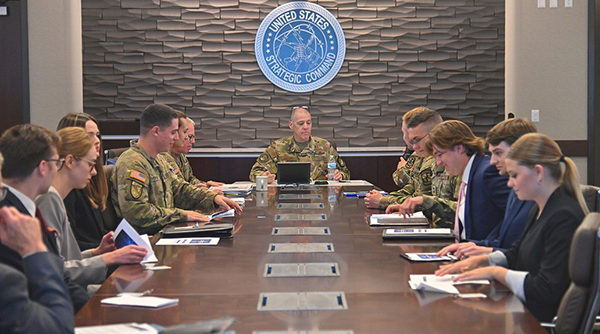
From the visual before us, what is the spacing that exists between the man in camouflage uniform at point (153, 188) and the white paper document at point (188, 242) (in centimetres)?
67

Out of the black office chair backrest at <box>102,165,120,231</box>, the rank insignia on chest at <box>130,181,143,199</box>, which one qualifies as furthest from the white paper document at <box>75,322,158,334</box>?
the black office chair backrest at <box>102,165,120,231</box>

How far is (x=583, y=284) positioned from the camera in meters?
2.17

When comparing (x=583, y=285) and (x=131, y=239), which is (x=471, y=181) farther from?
(x=131, y=239)

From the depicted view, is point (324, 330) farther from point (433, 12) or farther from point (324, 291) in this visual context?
point (433, 12)

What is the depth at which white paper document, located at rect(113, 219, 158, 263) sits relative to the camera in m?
2.72

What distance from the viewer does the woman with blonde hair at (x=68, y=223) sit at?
2707mm

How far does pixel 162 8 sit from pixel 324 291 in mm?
6432

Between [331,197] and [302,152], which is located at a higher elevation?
[302,152]

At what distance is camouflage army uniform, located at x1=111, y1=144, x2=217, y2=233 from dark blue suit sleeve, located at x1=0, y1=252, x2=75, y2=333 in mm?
2141

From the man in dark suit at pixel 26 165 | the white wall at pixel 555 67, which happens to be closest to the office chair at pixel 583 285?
the man in dark suit at pixel 26 165

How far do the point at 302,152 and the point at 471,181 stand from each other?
143 inches

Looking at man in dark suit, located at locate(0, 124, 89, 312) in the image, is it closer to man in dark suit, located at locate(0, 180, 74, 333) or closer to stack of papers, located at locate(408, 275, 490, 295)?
man in dark suit, located at locate(0, 180, 74, 333)

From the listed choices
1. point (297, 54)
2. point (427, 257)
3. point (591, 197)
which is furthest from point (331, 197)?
point (297, 54)

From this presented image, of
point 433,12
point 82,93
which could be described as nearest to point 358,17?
point 433,12
